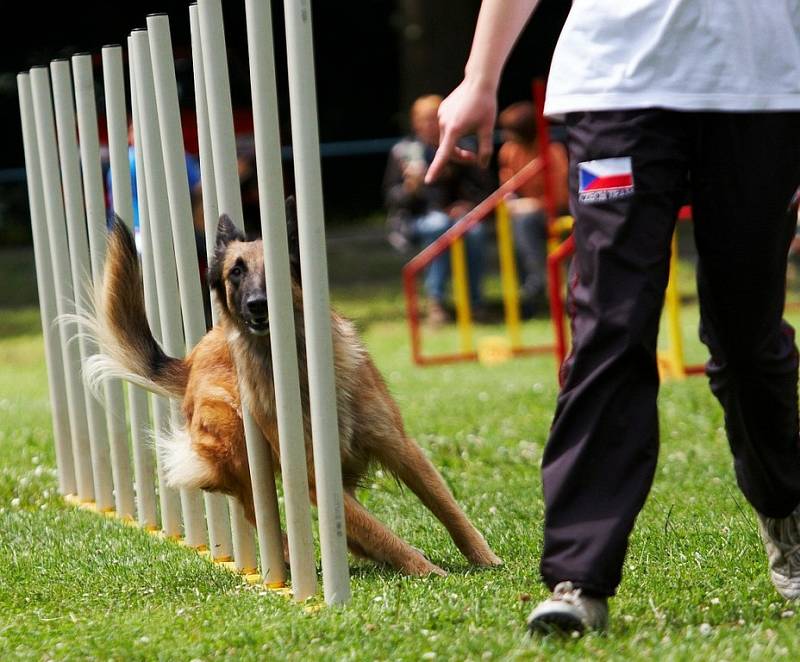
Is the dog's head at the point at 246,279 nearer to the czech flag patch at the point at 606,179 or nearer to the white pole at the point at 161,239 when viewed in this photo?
the white pole at the point at 161,239

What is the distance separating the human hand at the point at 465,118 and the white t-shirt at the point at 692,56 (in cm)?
21

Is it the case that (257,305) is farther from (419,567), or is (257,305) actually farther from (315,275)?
(315,275)

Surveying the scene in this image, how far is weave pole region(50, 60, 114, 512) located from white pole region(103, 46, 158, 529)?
303mm

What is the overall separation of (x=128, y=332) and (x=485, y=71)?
243 centimetres

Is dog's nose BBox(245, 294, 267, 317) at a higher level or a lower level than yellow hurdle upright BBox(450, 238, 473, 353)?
higher

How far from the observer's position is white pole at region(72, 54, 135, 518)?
5.28 meters

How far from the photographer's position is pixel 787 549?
3.31m

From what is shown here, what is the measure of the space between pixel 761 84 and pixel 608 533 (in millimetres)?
1007

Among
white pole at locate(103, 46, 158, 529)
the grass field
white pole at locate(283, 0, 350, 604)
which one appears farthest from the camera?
white pole at locate(103, 46, 158, 529)

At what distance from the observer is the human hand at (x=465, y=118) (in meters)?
2.93

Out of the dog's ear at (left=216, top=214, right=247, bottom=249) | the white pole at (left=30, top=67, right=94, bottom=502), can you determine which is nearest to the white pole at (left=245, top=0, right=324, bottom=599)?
the dog's ear at (left=216, top=214, right=247, bottom=249)

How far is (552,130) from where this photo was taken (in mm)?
15117

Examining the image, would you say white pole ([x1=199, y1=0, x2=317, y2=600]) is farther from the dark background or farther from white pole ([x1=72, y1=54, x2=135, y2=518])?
the dark background

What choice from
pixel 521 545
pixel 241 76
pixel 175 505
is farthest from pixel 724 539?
pixel 241 76
